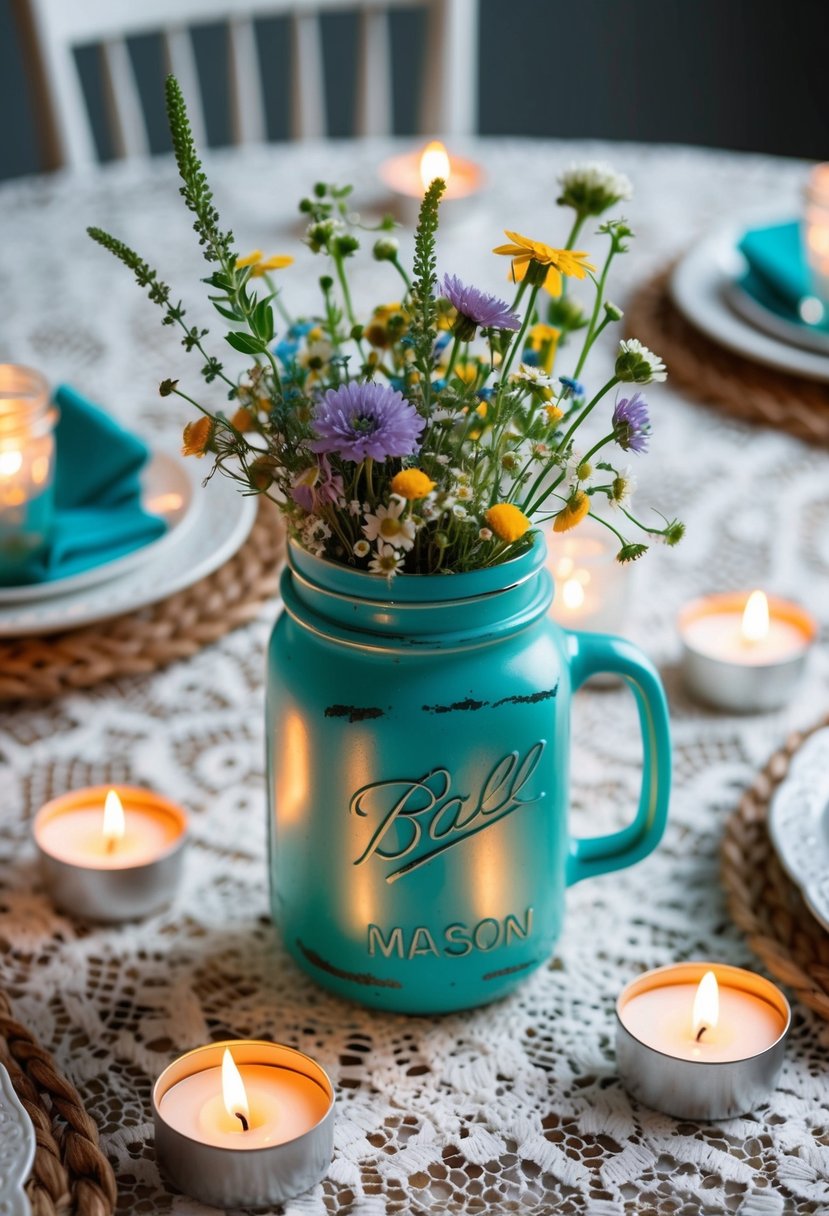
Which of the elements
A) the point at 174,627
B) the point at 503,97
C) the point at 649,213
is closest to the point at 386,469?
the point at 174,627

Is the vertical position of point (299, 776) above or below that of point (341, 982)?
above

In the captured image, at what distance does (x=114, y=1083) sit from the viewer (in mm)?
702

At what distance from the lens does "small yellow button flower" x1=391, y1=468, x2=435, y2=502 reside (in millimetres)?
584

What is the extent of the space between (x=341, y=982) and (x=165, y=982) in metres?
0.10

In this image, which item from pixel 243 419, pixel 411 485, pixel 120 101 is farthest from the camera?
pixel 120 101

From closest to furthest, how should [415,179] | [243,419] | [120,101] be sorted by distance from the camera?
[243,419] → [415,179] → [120,101]

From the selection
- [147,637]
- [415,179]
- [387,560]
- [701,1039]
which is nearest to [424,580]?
[387,560]

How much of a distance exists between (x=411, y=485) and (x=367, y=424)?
3cm

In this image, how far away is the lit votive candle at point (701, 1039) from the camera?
2.19ft

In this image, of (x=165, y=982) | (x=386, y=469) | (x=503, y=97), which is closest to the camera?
(x=386, y=469)

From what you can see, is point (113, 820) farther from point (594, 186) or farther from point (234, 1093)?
point (594, 186)

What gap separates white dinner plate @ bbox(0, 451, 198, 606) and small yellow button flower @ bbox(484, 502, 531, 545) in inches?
17.9

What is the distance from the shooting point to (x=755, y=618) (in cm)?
100

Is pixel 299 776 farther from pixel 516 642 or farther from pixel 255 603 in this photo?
pixel 255 603
